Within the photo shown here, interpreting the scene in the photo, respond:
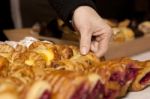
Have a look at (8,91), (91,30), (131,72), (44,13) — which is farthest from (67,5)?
(44,13)

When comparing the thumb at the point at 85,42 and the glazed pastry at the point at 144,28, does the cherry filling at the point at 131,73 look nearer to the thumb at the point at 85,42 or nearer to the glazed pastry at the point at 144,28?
the thumb at the point at 85,42

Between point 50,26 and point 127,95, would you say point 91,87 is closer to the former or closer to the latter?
point 127,95

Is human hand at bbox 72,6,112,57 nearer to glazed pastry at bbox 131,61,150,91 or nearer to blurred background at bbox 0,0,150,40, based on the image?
glazed pastry at bbox 131,61,150,91

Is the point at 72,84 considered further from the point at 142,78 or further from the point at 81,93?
the point at 142,78

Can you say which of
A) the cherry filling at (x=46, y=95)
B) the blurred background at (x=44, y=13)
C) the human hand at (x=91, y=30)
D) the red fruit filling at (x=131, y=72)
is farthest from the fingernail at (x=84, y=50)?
the blurred background at (x=44, y=13)

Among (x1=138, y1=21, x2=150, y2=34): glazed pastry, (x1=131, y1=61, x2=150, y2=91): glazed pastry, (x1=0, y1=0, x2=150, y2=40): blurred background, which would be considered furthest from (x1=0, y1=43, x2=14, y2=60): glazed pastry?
(x1=138, y1=21, x2=150, y2=34): glazed pastry

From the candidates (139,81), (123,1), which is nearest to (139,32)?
(139,81)
